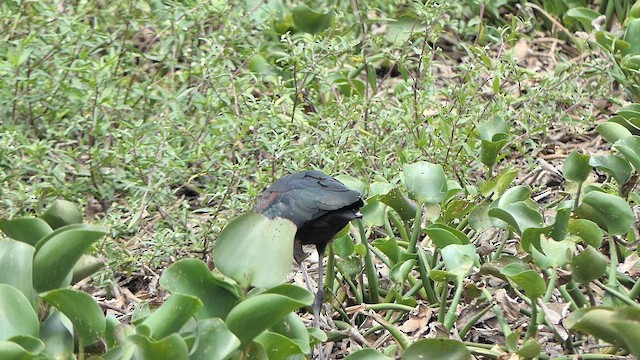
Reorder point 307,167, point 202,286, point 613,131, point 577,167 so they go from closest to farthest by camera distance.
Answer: point 202,286
point 577,167
point 613,131
point 307,167

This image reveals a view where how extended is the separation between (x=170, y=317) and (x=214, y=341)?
0.13 m

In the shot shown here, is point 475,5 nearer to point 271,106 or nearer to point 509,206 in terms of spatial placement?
point 271,106

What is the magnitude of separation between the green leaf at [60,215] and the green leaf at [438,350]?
3.62 ft

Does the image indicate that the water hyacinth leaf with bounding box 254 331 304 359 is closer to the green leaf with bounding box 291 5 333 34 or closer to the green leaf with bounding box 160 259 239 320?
the green leaf with bounding box 160 259 239 320

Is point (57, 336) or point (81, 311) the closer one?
point (81, 311)

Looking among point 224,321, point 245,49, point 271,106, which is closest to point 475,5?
point 245,49

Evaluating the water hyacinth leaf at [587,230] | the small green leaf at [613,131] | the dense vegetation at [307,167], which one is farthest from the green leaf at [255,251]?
the small green leaf at [613,131]

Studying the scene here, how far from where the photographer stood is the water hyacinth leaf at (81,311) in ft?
9.34

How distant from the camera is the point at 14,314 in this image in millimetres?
2887

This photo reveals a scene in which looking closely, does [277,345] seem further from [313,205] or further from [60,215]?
[60,215]

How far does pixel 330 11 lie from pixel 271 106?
1.39 m

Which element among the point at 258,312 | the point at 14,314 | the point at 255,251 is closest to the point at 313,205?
the point at 255,251

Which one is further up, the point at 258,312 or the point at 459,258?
the point at 258,312

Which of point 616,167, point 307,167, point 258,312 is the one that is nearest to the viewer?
point 258,312
